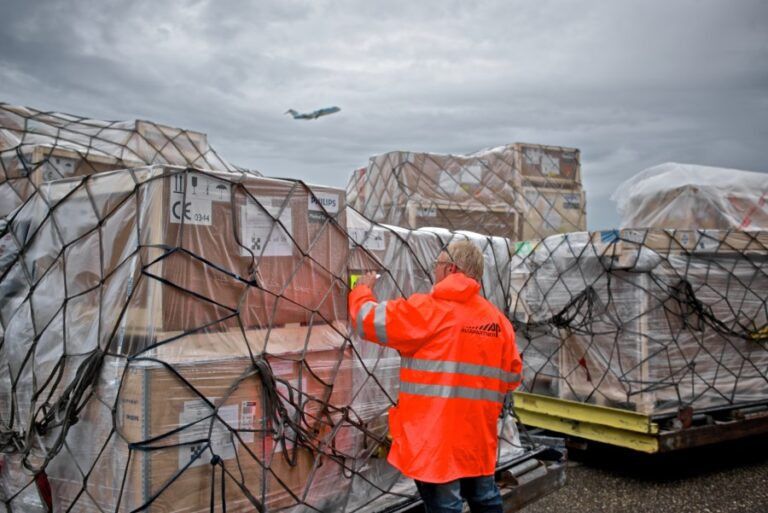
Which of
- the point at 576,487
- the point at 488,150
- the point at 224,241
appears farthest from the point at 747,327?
the point at 224,241

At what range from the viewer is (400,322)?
2.94 meters

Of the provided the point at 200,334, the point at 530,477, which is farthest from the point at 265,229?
the point at 530,477

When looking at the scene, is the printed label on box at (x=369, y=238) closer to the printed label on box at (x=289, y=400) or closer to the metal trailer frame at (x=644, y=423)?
the printed label on box at (x=289, y=400)

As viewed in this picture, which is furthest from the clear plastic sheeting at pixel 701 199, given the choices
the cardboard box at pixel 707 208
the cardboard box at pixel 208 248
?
the cardboard box at pixel 208 248

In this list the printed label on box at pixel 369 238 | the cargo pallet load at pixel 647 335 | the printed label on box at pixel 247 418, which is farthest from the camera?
the cargo pallet load at pixel 647 335

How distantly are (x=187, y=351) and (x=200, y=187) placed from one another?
63 cm

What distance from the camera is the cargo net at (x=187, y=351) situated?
2.58 metres

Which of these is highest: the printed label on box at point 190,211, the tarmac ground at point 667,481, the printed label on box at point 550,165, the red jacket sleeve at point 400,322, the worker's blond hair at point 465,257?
the printed label on box at point 550,165

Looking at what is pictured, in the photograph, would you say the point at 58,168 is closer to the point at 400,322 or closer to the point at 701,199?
the point at 400,322

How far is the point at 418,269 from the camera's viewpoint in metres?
3.86

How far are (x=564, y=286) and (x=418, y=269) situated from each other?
280cm

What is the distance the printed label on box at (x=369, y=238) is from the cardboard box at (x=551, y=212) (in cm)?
498

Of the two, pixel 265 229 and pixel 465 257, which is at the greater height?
pixel 265 229

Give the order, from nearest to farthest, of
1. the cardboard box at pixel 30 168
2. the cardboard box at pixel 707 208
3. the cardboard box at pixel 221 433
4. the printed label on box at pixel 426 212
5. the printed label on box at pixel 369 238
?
the cardboard box at pixel 221 433 < the printed label on box at pixel 369 238 < the cardboard box at pixel 30 168 < the cardboard box at pixel 707 208 < the printed label on box at pixel 426 212
